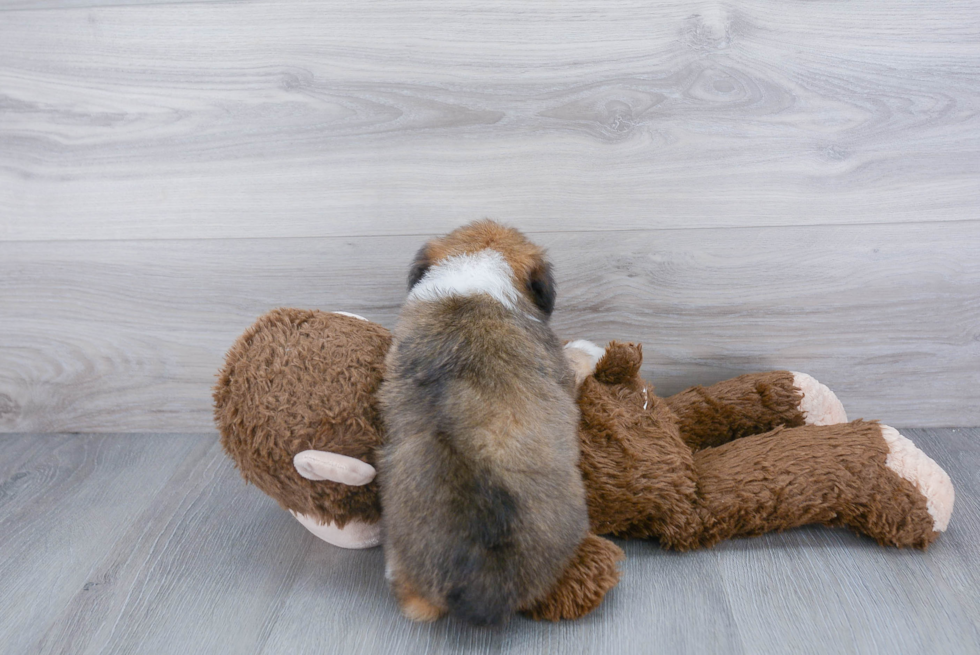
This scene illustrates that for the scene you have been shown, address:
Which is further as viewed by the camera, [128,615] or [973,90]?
[973,90]

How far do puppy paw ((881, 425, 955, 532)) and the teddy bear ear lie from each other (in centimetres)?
44

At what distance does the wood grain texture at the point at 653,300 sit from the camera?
1368 mm

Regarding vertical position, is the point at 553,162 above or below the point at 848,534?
above

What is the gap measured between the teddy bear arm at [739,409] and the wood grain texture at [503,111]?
1.04 feet

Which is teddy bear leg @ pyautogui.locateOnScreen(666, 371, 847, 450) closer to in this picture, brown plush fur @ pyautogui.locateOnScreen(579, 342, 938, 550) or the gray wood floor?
brown plush fur @ pyautogui.locateOnScreen(579, 342, 938, 550)

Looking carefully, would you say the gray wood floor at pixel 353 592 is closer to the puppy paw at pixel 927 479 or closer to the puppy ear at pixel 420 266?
the puppy paw at pixel 927 479

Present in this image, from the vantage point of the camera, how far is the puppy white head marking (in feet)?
3.57

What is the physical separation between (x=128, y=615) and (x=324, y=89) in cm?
97

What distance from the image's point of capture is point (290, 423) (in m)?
1.07

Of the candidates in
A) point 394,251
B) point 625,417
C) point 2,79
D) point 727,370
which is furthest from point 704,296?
point 2,79

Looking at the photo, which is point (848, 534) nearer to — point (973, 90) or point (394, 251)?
point (973, 90)

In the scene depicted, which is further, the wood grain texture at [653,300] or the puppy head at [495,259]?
the wood grain texture at [653,300]

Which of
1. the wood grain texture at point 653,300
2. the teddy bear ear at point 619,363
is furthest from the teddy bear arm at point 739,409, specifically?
the teddy bear ear at point 619,363

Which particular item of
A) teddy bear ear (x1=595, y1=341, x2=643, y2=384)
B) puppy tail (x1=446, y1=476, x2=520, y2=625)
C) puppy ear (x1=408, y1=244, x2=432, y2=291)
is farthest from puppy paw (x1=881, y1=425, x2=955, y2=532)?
puppy ear (x1=408, y1=244, x2=432, y2=291)
